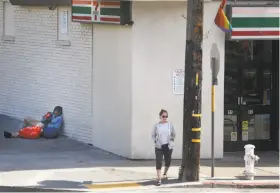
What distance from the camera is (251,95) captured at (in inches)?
718

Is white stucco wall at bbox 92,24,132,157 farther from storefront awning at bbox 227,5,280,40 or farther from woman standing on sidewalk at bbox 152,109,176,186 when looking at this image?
woman standing on sidewalk at bbox 152,109,176,186

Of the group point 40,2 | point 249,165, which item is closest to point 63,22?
point 40,2

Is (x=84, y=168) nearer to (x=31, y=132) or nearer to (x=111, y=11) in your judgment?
(x=111, y=11)

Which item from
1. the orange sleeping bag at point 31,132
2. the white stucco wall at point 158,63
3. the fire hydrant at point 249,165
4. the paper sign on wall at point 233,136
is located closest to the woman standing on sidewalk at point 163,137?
the fire hydrant at point 249,165

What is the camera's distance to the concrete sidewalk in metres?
13.6

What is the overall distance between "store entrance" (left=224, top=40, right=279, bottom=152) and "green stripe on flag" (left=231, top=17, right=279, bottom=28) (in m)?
1.18

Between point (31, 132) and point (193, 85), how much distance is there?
23.7ft

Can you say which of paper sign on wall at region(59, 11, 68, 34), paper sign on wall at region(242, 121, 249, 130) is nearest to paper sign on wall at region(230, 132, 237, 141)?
paper sign on wall at region(242, 121, 249, 130)

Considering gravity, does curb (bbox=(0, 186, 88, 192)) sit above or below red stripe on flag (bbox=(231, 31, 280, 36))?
below

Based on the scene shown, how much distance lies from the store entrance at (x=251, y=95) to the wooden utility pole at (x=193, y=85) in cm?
415

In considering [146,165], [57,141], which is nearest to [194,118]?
[146,165]

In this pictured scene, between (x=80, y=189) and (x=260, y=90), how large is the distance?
24.3 feet

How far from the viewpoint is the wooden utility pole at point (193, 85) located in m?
13.7

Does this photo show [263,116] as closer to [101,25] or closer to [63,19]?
[101,25]
